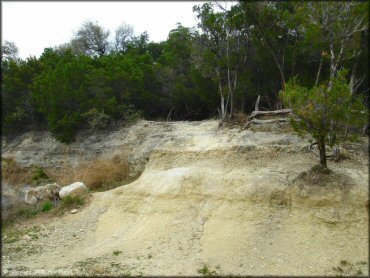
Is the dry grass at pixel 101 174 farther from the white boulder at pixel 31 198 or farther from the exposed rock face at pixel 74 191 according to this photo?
the white boulder at pixel 31 198

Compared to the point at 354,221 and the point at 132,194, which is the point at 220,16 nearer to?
the point at 132,194

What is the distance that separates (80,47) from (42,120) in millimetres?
9624

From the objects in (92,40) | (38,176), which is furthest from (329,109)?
(92,40)

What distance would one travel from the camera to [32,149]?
73.4ft

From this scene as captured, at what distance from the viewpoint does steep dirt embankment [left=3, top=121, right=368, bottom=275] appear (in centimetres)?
955

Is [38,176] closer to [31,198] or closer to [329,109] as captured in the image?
[31,198]

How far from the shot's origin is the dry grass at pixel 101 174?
15953 mm

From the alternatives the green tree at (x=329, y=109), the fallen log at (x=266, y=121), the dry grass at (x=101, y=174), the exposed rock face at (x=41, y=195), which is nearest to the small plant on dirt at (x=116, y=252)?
the dry grass at (x=101, y=174)

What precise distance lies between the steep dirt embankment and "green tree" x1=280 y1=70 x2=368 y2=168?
1417 millimetres

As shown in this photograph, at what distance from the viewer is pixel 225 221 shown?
446 inches

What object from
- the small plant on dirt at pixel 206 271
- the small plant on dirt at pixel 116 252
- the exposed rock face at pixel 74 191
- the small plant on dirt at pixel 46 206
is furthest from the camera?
the exposed rock face at pixel 74 191

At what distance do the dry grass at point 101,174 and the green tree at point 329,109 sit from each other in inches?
320

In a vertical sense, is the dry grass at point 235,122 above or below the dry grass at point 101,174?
above

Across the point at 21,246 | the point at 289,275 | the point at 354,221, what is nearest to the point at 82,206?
the point at 21,246
